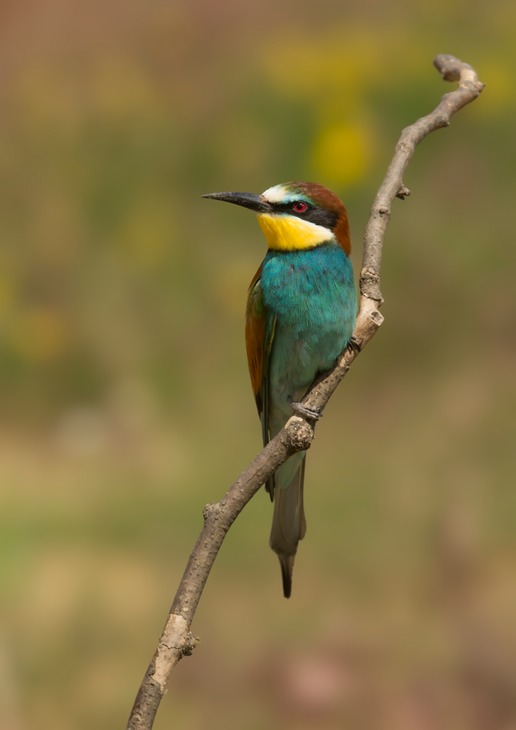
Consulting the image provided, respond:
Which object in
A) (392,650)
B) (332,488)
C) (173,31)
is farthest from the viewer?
(173,31)

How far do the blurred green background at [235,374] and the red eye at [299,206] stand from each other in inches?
37.0

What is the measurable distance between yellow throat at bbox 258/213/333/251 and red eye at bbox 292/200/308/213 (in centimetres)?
1

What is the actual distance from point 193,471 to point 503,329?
0.73 meters

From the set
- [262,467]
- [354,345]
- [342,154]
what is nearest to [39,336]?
[342,154]

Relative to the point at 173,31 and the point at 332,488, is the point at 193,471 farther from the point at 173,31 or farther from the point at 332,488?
the point at 173,31

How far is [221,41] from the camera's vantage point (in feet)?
8.12

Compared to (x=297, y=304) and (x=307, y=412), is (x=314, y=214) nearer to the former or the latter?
(x=297, y=304)

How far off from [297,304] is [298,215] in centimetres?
12

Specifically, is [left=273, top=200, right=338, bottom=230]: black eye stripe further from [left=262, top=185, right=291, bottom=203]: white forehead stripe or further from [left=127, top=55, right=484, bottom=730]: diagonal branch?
[left=127, top=55, right=484, bottom=730]: diagonal branch

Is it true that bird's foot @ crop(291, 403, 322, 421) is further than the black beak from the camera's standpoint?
No

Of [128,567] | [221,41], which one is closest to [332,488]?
[128,567]

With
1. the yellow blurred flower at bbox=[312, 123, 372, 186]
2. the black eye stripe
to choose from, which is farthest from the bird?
the yellow blurred flower at bbox=[312, 123, 372, 186]

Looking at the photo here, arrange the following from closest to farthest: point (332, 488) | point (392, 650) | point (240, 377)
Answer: point (392, 650) < point (332, 488) < point (240, 377)

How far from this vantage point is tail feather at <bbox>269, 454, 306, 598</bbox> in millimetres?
1231
